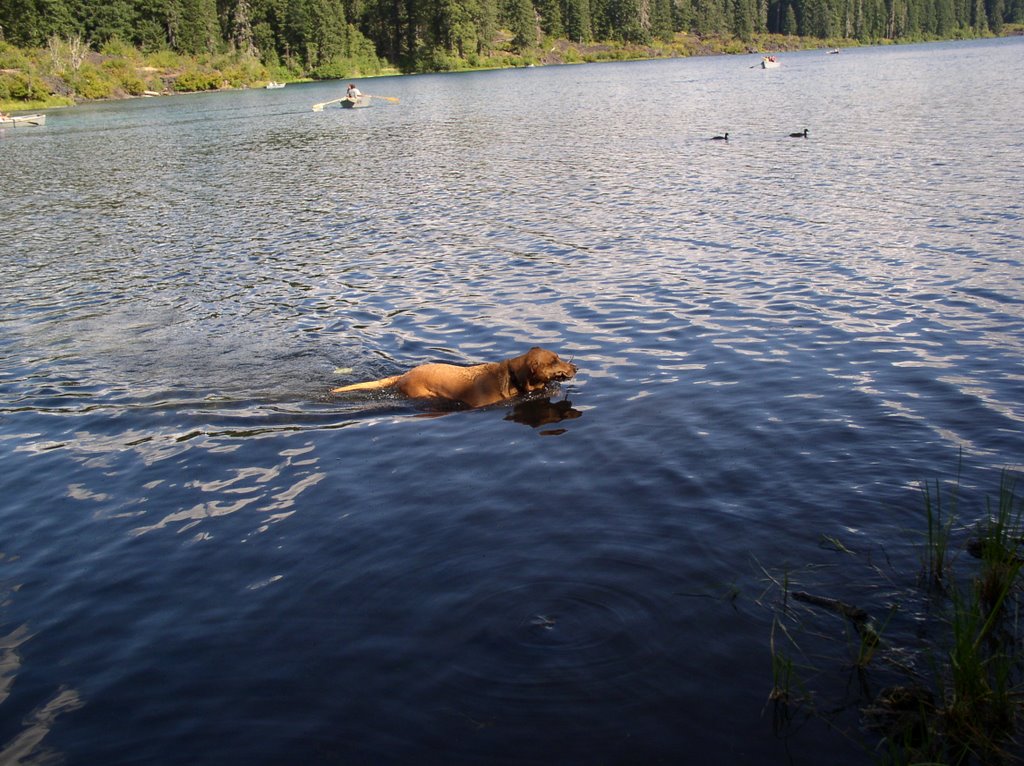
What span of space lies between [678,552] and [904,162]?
880 inches

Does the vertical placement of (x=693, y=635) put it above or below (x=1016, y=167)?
below

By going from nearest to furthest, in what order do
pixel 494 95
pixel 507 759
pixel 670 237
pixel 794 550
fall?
pixel 507 759
pixel 794 550
pixel 670 237
pixel 494 95

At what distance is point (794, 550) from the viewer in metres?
6.35

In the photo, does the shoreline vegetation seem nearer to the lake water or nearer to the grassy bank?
the grassy bank

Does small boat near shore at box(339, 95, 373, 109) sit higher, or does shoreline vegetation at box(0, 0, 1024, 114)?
shoreline vegetation at box(0, 0, 1024, 114)

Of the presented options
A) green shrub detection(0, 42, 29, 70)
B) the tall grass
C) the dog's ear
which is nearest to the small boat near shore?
green shrub detection(0, 42, 29, 70)

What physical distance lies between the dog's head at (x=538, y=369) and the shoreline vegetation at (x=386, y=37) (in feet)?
295

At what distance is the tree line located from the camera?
11106 centimetres

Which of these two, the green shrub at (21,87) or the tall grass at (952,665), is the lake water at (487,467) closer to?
the tall grass at (952,665)

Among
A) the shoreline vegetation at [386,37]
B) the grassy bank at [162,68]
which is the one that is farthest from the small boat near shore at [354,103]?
the shoreline vegetation at [386,37]

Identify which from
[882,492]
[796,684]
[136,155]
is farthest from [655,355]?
[136,155]

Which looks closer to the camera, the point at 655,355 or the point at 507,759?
the point at 507,759

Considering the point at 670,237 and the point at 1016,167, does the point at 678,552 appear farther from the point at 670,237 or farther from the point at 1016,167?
the point at 1016,167

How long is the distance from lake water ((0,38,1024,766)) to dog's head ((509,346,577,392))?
1.14 feet
